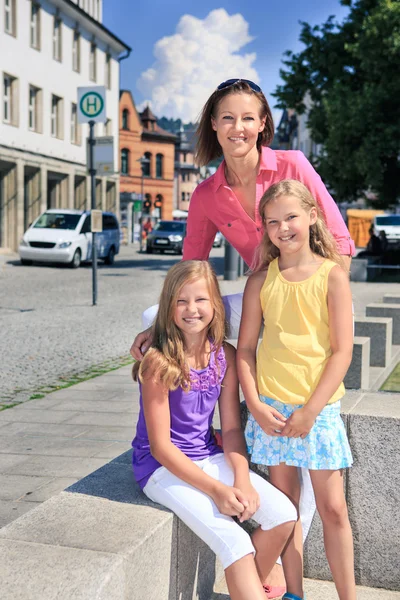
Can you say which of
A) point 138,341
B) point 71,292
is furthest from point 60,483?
point 71,292

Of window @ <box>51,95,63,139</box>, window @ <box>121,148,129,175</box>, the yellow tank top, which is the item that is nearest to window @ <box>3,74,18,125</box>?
window @ <box>51,95,63,139</box>

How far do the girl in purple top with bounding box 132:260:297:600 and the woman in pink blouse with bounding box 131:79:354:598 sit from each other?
0.68ft

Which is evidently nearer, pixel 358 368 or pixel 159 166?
pixel 358 368

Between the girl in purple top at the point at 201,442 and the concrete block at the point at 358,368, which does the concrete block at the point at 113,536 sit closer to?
the girl in purple top at the point at 201,442

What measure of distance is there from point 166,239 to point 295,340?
121 feet

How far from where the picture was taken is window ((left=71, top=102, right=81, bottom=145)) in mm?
40281

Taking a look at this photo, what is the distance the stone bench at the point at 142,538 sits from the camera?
2.24 meters

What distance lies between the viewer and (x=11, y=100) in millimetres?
34469

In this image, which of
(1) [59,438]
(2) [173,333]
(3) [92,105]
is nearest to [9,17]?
(3) [92,105]

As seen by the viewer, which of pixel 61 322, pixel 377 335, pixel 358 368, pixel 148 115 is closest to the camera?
pixel 358 368

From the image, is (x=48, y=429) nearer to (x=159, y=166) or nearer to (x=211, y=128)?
(x=211, y=128)

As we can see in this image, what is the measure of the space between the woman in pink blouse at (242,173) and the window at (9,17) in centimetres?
3262

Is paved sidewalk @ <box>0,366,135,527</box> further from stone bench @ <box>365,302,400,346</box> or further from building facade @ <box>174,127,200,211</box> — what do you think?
building facade @ <box>174,127,200,211</box>

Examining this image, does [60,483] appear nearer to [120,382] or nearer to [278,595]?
[278,595]
